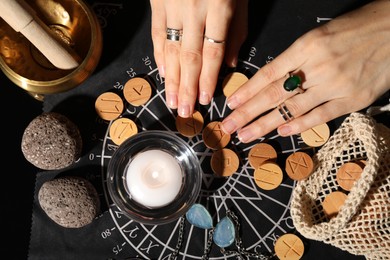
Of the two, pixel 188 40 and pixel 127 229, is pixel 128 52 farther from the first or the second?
pixel 127 229

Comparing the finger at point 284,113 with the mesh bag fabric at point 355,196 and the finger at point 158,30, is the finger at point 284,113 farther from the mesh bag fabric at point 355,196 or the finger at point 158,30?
the finger at point 158,30

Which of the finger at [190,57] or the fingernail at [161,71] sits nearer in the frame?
Answer: the finger at [190,57]

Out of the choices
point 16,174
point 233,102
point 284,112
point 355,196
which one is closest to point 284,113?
point 284,112

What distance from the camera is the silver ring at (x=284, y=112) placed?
0.90m

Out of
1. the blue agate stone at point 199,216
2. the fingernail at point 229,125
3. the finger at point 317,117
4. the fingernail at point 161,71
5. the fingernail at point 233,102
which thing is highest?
the fingernail at point 161,71

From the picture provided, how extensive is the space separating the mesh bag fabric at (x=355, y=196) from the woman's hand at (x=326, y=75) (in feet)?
0.19

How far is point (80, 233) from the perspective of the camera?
37.1 inches

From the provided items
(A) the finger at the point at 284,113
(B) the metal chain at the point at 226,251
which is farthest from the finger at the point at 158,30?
(B) the metal chain at the point at 226,251

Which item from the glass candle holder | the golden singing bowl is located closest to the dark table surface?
the golden singing bowl

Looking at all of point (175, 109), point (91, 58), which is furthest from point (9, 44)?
point (175, 109)

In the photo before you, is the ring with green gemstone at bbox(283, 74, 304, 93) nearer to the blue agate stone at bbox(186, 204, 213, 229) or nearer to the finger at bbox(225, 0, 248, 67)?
the finger at bbox(225, 0, 248, 67)

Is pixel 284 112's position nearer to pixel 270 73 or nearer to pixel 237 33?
pixel 270 73

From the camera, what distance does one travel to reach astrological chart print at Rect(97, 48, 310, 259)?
94 cm

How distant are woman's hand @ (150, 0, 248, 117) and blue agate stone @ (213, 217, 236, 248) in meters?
0.23
